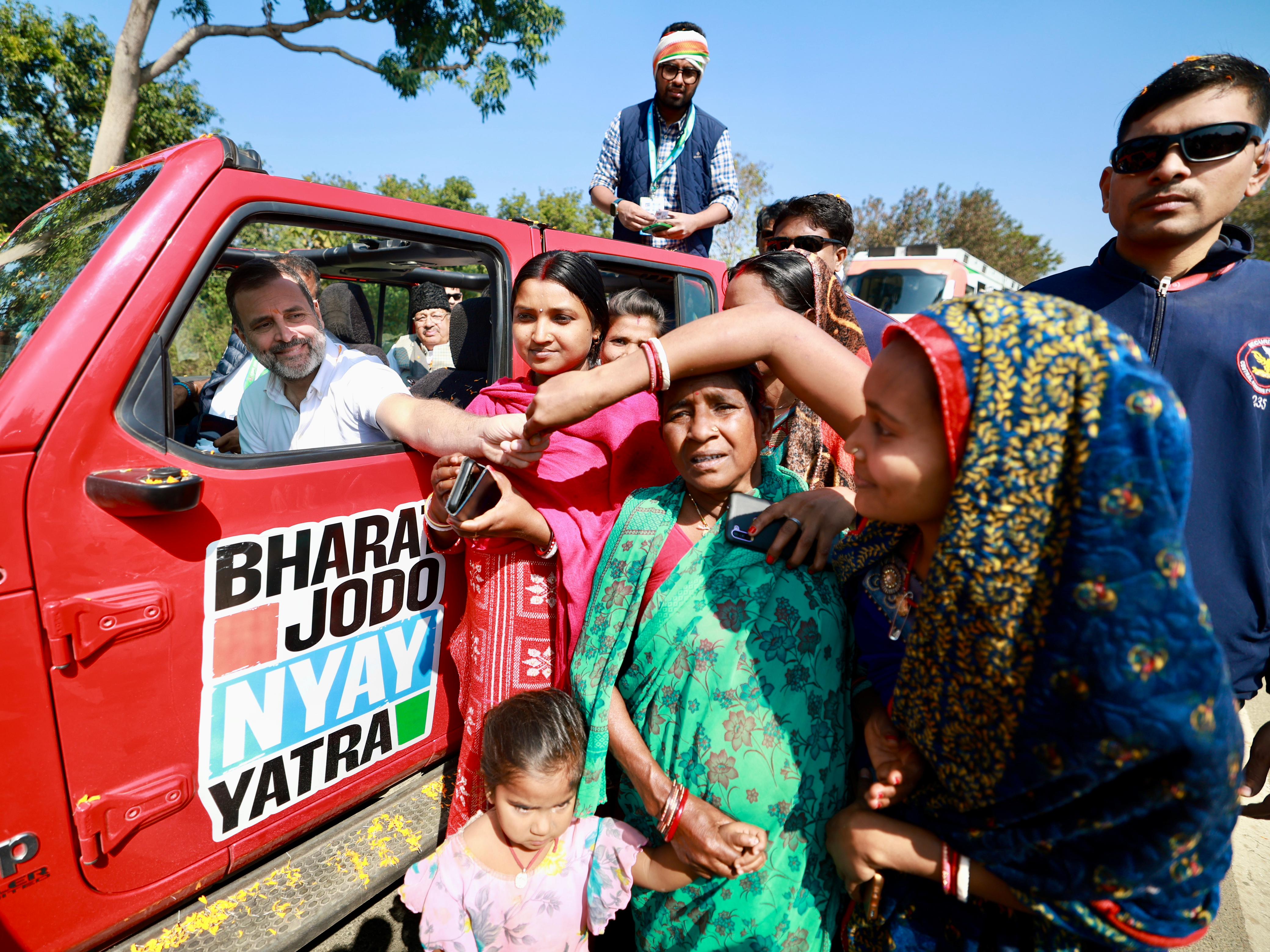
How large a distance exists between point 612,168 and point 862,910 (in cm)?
380

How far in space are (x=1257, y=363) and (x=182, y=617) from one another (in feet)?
8.44

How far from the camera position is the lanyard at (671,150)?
375 cm

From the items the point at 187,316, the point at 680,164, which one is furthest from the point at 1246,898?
the point at 680,164

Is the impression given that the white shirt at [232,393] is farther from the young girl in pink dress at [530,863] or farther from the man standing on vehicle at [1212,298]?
the man standing on vehicle at [1212,298]

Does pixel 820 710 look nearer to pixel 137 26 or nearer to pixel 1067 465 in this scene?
pixel 1067 465

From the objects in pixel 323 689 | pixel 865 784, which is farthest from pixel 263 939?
pixel 865 784

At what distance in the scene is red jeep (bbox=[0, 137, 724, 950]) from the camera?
1.35 m

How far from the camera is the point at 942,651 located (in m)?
1.03

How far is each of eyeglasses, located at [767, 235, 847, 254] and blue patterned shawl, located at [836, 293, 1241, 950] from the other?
2.37 meters

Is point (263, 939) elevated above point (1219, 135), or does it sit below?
below

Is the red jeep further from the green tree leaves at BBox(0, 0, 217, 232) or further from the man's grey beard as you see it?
the green tree leaves at BBox(0, 0, 217, 232)

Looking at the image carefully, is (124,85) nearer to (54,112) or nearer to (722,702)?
(54,112)

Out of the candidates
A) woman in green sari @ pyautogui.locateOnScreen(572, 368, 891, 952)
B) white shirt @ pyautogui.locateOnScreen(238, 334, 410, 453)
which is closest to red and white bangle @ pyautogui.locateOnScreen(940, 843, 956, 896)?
woman in green sari @ pyautogui.locateOnScreen(572, 368, 891, 952)

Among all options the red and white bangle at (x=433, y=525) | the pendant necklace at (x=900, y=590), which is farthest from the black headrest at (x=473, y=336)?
the pendant necklace at (x=900, y=590)
